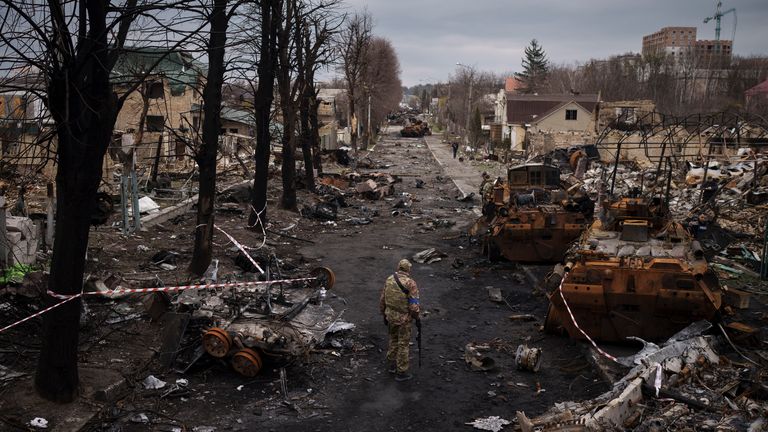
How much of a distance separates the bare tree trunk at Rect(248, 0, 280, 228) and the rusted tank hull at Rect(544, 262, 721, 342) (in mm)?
9635

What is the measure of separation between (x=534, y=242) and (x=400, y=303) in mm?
7750

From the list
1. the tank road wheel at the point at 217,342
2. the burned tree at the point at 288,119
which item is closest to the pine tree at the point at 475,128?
the burned tree at the point at 288,119

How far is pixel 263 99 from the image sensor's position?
17750 mm

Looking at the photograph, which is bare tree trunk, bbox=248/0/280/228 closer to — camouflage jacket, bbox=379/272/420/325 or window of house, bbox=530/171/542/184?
window of house, bbox=530/171/542/184

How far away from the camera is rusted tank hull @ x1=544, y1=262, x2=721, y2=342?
9.72 meters

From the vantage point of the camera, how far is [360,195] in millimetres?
30000

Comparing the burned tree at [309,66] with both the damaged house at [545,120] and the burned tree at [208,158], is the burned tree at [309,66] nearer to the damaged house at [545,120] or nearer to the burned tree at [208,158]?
the burned tree at [208,158]

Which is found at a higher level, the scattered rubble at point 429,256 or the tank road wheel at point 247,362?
the tank road wheel at point 247,362

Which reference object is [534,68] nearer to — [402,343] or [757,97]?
[757,97]

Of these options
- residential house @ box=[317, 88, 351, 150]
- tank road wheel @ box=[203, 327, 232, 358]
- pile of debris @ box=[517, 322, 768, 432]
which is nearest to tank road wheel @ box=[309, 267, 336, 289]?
tank road wheel @ box=[203, 327, 232, 358]

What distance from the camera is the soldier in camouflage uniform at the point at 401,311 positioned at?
9.15m

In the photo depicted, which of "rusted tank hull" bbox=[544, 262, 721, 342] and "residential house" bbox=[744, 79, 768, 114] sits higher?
"residential house" bbox=[744, 79, 768, 114]

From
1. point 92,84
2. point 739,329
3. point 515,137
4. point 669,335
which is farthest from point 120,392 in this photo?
point 515,137

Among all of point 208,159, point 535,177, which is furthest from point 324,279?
point 535,177
